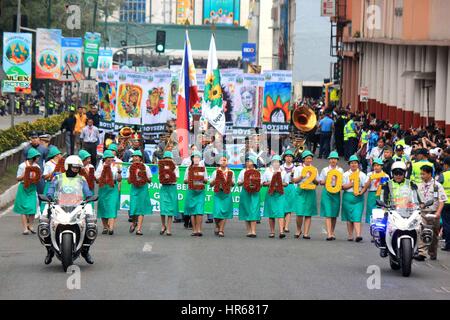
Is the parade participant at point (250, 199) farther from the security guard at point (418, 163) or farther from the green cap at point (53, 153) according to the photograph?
the green cap at point (53, 153)

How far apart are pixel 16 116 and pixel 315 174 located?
188 feet

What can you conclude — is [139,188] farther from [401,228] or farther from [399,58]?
[399,58]

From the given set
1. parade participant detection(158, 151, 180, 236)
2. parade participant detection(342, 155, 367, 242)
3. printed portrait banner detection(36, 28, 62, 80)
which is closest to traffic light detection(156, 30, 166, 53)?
printed portrait banner detection(36, 28, 62, 80)

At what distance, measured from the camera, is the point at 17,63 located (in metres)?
36.8

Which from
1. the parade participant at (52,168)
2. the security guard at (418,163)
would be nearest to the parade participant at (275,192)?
the security guard at (418,163)

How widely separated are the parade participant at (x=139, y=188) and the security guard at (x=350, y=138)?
19896 millimetres

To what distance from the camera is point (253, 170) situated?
22703 mm

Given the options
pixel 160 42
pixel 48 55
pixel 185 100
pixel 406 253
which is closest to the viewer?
pixel 406 253

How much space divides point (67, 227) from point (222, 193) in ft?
19.9

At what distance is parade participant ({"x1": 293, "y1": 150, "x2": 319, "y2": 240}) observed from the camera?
22797mm

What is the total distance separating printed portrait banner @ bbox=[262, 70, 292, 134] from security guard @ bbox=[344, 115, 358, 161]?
8.09m

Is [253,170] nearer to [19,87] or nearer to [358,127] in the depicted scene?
[19,87]

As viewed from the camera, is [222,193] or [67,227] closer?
[67,227]

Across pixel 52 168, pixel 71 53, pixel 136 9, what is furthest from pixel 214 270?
pixel 136 9
